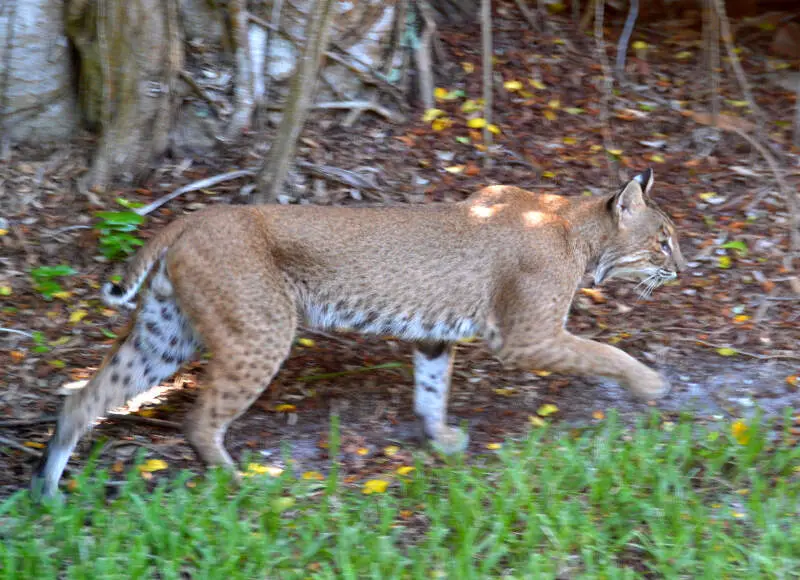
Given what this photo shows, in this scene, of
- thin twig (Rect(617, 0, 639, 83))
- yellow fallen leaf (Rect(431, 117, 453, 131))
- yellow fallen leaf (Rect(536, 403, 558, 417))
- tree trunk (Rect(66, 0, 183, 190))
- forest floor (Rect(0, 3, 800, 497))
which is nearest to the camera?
forest floor (Rect(0, 3, 800, 497))

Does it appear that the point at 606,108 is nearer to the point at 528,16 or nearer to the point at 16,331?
the point at 528,16

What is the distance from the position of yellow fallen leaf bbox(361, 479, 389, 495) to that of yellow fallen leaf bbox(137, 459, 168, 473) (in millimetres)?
1039

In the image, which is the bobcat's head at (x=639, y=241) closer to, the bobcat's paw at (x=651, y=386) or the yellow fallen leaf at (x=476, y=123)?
the bobcat's paw at (x=651, y=386)

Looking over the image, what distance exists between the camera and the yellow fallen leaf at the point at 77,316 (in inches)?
262

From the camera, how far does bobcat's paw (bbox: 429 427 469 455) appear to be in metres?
5.79

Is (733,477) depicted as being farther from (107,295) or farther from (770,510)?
(107,295)

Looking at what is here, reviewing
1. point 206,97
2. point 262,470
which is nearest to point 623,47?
point 206,97

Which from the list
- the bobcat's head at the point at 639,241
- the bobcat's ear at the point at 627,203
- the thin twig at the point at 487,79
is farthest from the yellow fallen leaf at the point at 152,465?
the thin twig at the point at 487,79

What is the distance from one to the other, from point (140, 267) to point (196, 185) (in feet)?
6.82

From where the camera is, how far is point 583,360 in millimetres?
5863

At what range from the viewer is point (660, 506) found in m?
4.90

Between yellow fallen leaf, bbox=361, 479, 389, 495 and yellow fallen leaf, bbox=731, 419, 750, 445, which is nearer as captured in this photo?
yellow fallen leaf, bbox=361, 479, 389, 495

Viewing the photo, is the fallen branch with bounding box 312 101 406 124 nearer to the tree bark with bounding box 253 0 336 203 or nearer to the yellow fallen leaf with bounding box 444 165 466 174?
the yellow fallen leaf with bounding box 444 165 466 174

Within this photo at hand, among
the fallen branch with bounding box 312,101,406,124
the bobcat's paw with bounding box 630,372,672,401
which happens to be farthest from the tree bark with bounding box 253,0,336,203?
the bobcat's paw with bounding box 630,372,672,401
